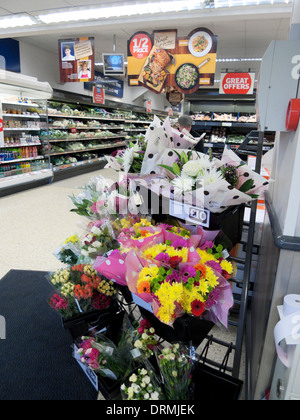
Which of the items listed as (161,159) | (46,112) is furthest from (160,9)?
(161,159)

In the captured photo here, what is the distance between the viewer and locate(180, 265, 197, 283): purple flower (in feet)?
2.99

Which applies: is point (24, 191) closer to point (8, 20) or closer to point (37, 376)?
point (8, 20)

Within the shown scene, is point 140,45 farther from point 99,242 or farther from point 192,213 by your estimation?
point 192,213

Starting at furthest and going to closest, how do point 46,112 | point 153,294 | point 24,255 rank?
point 46,112 → point 24,255 → point 153,294

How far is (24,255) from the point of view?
141 inches

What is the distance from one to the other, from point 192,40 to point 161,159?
5091mm

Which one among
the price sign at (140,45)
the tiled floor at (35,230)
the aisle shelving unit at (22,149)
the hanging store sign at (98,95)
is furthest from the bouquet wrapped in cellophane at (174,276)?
the hanging store sign at (98,95)

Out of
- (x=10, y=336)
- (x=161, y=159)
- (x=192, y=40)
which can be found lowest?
(x=10, y=336)

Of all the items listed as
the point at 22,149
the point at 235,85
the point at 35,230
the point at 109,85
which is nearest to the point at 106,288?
the point at 35,230

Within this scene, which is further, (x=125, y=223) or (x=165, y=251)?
(x=125, y=223)

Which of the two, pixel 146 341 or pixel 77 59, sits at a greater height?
pixel 77 59

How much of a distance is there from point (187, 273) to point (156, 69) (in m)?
5.61

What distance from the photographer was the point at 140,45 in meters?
5.61

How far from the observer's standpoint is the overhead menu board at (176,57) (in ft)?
17.5
